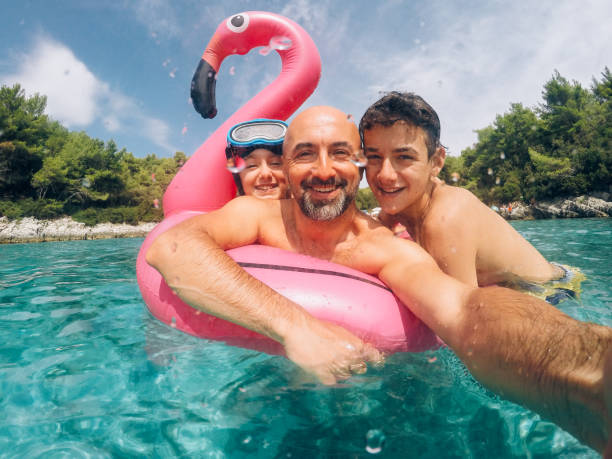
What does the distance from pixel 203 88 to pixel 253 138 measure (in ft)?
4.54

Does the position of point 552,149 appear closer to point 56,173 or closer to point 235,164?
point 235,164

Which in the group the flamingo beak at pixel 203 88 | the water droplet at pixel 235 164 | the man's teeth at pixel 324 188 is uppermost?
the flamingo beak at pixel 203 88

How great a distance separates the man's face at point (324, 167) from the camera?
2258 mm

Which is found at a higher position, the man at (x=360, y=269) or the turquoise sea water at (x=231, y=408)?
the man at (x=360, y=269)

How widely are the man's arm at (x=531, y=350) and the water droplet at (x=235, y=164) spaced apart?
8.35 feet

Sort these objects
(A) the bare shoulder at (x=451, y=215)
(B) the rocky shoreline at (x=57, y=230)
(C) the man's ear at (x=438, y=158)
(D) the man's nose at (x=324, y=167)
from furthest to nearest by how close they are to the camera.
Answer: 1. (B) the rocky shoreline at (x=57, y=230)
2. (C) the man's ear at (x=438, y=158)
3. (A) the bare shoulder at (x=451, y=215)
4. (D) the man's nose at (x=324, y=167)

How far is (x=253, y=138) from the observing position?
137 inches

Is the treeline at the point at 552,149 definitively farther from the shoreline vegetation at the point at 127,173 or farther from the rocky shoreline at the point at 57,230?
the rocky shoreline at the point at 57,230

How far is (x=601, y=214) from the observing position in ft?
76.8

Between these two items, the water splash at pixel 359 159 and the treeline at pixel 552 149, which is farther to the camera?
the treeline at pixel 552 149

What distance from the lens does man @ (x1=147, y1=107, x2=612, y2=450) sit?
3.56ft

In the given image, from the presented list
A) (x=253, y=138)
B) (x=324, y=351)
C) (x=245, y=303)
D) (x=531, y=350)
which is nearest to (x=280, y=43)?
(x=253, y=138)

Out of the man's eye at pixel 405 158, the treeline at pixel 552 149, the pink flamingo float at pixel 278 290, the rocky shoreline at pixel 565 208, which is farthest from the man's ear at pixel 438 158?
the treeline at pixel 552 149

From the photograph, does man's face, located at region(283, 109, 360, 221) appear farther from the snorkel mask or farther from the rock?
the rock
